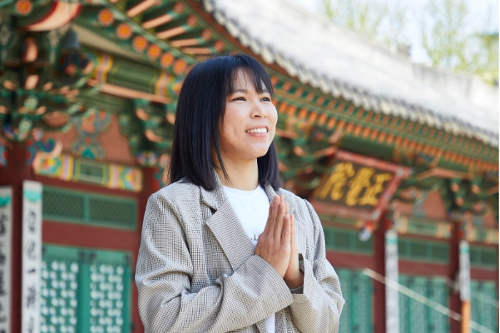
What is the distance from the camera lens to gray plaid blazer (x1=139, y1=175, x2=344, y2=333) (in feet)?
6.61

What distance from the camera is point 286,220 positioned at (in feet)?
6.72

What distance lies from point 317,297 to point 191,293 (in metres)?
0.29

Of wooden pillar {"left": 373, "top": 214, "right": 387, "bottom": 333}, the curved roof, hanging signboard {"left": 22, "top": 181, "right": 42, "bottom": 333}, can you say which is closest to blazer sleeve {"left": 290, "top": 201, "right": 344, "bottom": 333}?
the curved roof

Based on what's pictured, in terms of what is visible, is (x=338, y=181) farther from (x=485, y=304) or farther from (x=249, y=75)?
(x=249, y=75)

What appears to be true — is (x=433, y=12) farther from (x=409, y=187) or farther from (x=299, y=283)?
(x=299, y=283)

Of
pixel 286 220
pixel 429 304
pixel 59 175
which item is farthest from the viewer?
pixel 429 304

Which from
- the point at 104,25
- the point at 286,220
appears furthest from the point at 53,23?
the point at 286,220

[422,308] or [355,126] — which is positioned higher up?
[355,126]

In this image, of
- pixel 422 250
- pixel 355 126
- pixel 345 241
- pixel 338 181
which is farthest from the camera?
pixel 422 250

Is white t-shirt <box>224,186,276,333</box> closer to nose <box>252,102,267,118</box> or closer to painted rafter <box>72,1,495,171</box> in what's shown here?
nose <box>252,102,267,118</box>

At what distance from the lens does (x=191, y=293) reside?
2.04m

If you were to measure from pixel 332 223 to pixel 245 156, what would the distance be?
7.43 m

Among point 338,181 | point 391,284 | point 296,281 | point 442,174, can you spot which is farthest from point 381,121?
point 296,281

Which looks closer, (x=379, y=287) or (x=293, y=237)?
(x=293, y=237)
